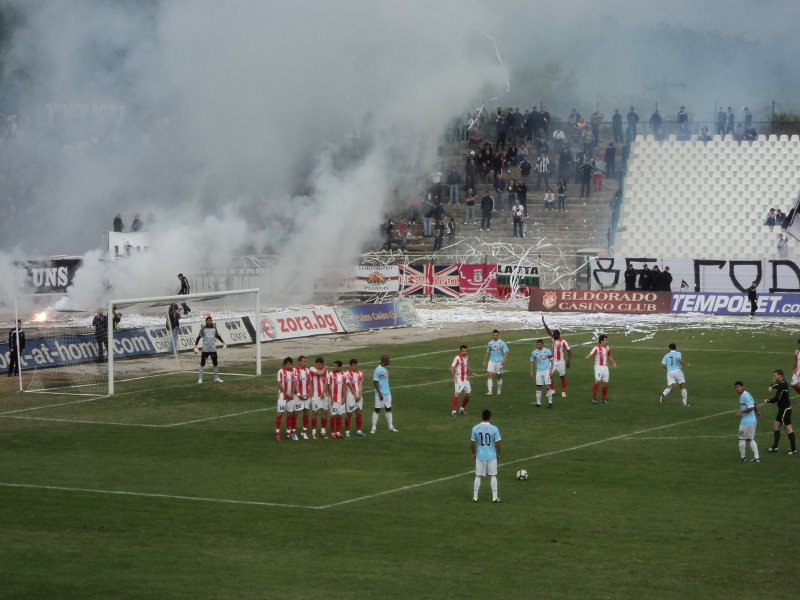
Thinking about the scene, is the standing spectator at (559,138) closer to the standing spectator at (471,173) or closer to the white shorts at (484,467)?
the standing spectator at (471,173)

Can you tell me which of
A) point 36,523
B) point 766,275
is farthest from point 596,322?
point 36,523

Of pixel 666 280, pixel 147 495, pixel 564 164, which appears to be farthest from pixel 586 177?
pixel 147 495

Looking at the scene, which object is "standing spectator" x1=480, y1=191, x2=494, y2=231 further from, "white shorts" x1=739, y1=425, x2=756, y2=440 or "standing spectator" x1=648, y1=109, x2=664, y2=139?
"white shorts" x1=739, y1=425, x2=756, y2=440

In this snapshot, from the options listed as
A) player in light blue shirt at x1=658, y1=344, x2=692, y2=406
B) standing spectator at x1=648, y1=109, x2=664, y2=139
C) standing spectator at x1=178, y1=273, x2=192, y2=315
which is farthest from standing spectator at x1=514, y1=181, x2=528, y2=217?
player in light blue shirt at x1=658, y1=344, x2=692, y2=406

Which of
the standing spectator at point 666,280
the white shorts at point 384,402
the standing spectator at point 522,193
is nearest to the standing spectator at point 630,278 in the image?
the standing spectator at point 666,280

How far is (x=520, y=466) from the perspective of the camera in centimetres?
2612

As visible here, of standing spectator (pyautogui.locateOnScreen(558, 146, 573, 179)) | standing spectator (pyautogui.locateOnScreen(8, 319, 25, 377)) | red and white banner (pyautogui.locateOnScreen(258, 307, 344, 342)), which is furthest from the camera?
standing spectator (pyautogui.locateOnScreen(558, 146, 573, 179))

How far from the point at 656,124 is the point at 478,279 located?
15100 mm

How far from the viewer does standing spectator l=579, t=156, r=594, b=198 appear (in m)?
68.4

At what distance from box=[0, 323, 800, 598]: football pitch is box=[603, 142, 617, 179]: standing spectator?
3355 cm

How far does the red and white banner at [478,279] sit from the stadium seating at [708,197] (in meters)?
6.94

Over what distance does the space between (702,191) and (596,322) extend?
16.4 metres

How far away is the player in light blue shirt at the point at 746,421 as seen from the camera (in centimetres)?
Answer: 2573

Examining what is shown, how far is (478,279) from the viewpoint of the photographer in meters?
63.5
